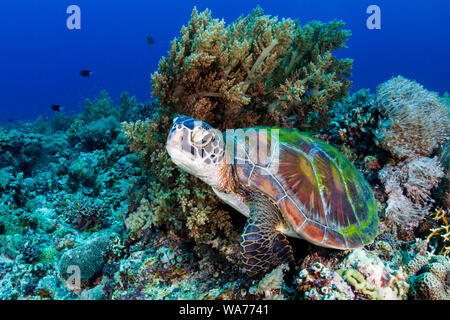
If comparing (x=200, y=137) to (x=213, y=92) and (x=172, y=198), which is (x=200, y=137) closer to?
(x=172, y=198)

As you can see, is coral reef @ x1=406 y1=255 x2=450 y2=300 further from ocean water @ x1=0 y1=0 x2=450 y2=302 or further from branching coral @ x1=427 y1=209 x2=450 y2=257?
branching coral @ x1=427 y1=209 x2=450 y2=257

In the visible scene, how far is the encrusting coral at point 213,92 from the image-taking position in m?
2.56

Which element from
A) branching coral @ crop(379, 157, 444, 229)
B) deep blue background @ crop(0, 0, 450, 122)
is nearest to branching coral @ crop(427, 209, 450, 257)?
branching coral @ crop(379, 157, 444, 229)

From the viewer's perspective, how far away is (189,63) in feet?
8.37

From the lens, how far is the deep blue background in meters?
79.4

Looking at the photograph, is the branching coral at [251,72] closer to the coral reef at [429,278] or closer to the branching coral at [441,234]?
the branching coral at [441,234]

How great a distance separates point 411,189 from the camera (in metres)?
2.63

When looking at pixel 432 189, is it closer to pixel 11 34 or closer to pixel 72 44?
pixel 72 44

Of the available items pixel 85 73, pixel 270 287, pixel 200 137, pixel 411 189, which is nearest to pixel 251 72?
pixel 200 137

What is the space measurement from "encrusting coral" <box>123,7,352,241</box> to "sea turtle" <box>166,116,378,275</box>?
0.44 metres

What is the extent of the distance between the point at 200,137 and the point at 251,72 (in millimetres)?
1626

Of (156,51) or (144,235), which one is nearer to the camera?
(144,235)
